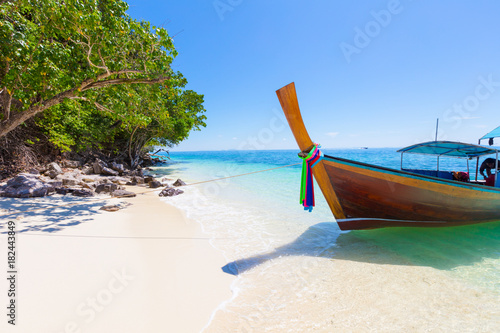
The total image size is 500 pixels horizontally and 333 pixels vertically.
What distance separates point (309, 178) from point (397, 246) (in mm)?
2635

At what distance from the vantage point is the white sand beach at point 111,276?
222 centimetres

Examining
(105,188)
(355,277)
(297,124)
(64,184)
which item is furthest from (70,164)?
(355,277)

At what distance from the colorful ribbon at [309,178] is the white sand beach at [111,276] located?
186 centimetres

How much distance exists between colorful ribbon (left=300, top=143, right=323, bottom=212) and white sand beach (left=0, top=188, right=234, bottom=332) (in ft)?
6.11

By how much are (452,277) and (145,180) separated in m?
12.3

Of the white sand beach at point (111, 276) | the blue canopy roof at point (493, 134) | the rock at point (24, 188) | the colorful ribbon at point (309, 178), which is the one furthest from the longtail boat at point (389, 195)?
the rock at point (24, 188)

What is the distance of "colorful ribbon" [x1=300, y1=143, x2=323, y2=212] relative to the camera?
3977 millimetres

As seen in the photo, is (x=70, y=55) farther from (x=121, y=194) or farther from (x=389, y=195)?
(x=389, y=195)

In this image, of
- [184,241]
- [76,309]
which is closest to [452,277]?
[184,241]

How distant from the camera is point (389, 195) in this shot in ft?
15.4

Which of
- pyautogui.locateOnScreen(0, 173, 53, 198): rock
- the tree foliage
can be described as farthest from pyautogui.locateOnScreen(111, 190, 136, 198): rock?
the tree foliage

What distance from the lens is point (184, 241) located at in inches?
174

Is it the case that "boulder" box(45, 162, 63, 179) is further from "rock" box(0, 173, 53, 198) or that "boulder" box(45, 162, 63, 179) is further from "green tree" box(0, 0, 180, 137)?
"green tree" box(0, 0, 180, 137)

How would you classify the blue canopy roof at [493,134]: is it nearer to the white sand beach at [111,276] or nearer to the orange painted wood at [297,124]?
Answer: the orange painted wood at [297,124]
